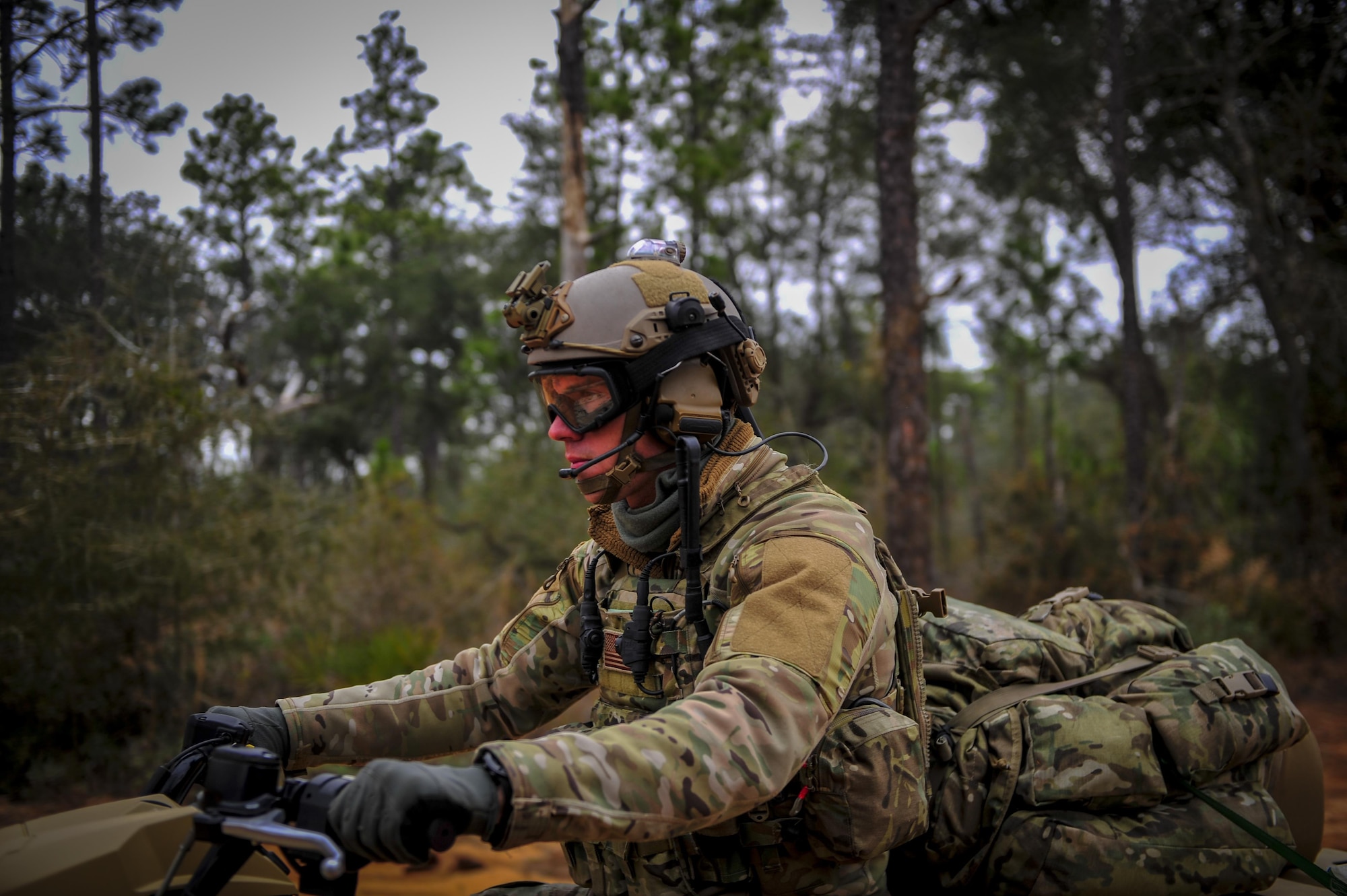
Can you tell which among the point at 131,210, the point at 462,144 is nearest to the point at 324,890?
the point at 131,210

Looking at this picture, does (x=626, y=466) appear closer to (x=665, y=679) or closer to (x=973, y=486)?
(x=665, y=679)

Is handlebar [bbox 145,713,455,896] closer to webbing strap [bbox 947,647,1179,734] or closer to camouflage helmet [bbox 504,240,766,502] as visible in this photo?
camouflage helmet [bbox 504,240,766,502]

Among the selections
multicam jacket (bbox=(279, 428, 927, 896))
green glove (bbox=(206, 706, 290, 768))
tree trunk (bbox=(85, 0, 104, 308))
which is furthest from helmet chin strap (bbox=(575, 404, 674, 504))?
tree trunk (bbox=(85, 0, 104, 308))

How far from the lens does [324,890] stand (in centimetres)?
172

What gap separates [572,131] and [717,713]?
1003 centimetres

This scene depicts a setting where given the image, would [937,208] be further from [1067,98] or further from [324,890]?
[324,890]

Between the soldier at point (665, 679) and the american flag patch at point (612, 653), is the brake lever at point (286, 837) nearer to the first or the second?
the soldier at point (665, 679)

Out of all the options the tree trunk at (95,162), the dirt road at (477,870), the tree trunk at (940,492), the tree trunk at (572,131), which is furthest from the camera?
the tree trunk at (940,492)

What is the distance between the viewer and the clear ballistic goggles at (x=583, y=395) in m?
2.64

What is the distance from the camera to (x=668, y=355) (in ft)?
8.71

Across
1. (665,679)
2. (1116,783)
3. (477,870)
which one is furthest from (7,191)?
(1116,783)

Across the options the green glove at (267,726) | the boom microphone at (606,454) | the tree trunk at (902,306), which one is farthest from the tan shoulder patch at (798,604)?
the tree trunk at (902,306)

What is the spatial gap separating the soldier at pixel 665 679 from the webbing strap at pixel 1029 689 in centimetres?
28

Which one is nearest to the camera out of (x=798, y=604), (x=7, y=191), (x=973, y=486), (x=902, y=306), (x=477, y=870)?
(x=798, y=604)
